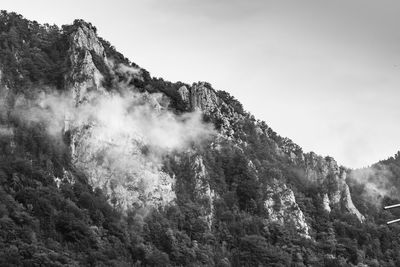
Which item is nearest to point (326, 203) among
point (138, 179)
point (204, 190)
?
point (204, 190)

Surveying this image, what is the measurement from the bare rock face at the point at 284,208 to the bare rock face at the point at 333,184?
20.3 metres

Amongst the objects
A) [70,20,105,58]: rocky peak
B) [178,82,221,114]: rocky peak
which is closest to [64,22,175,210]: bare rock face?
[70,20,105,58]: rocky peak

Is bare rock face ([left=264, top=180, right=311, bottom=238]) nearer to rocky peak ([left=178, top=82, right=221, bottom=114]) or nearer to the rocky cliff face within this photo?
the rocky cliff face

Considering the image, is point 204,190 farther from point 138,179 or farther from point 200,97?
point 200,97

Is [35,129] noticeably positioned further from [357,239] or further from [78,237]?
[357,239]

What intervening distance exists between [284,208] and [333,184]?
95.0 ft

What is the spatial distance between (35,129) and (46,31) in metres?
45.2

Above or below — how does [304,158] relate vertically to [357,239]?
above

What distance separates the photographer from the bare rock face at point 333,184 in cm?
17425

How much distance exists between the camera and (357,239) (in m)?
164

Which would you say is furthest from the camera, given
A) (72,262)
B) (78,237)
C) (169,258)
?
(169,258)

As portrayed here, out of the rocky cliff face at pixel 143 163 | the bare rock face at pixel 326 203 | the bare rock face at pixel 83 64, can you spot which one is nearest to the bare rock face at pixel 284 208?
the rocky cliff face at pixel 143 163

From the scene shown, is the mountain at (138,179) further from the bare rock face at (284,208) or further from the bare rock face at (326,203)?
the bare rock face at (326,203)

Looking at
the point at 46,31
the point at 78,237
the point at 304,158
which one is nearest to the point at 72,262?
the point at 78,237
